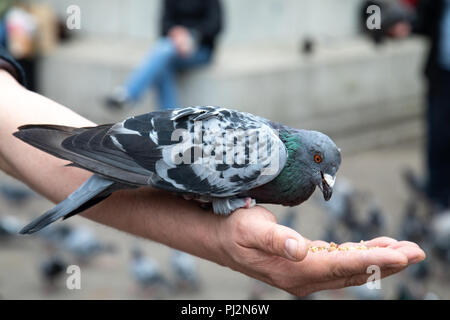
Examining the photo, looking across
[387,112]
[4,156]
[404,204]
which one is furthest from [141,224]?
[387,112]

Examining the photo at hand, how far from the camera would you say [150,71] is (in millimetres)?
6730

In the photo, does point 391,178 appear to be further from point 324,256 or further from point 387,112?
Answer: point 324,256

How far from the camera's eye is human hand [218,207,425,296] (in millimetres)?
2121

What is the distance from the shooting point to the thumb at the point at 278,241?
6.91 ft

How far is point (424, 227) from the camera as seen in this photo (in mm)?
5875

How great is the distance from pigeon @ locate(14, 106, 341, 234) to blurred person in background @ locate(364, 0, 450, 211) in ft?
12.4

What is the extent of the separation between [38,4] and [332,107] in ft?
12.4

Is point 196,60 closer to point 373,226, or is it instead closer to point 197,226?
point 373,226

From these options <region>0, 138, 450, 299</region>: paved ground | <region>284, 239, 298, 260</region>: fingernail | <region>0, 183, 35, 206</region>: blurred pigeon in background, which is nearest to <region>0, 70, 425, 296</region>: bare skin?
<region>284, 239, 298, 260</region>: fingernail

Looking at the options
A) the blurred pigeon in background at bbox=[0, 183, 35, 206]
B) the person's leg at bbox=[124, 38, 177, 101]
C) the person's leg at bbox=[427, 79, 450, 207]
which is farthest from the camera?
the person's leg at bbox=[124, 38, 177, 101]

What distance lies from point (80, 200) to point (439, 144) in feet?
15.3

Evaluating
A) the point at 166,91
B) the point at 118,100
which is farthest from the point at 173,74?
the point at 118,100

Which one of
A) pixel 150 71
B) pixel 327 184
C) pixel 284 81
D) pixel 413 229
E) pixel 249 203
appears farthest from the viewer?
pixel 284 81

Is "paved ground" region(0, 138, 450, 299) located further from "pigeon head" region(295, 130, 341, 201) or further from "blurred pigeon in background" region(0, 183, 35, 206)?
"pigeon head" region(295, 130, 341, 201)
